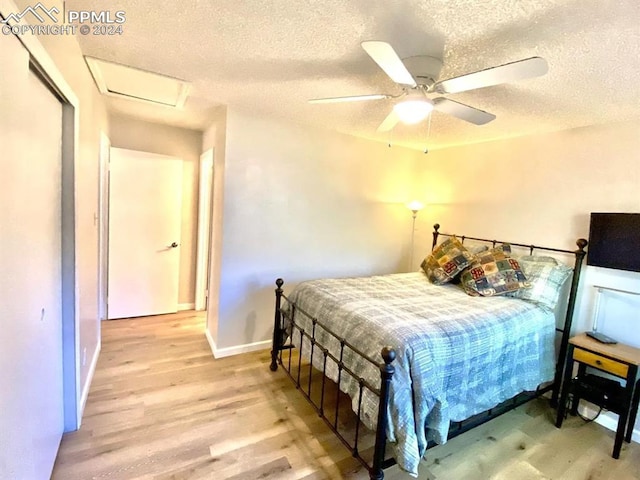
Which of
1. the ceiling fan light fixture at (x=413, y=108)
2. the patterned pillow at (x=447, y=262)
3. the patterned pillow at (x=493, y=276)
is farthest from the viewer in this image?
the patterned pillow at (x=447, y=262)

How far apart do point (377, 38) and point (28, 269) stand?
190 cm

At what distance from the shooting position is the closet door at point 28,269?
1066mm

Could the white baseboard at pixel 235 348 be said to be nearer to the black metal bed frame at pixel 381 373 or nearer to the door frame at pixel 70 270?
the black metal bed frame at pixel 381 373

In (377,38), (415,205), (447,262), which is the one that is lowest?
(447,262)

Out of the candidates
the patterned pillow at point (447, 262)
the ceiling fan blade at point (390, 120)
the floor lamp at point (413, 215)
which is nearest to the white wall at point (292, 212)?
the floor lamp at point (413, 215)

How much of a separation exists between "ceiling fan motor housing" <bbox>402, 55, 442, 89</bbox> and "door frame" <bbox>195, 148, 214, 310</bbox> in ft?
9.18

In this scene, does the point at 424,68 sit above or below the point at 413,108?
above

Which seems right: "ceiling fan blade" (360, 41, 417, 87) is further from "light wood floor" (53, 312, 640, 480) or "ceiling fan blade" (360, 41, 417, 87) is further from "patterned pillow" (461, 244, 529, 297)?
"light wood floor" (53, 312, 640, 480)

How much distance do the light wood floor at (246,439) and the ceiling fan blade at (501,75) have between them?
2.20 m

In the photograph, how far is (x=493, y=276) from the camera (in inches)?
108

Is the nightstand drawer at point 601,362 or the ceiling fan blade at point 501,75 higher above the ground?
the ceiling fan blade at point 501,75

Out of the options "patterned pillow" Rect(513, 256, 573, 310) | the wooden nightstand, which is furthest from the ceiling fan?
the wooden nightstand

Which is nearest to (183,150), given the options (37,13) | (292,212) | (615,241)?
(292,212)

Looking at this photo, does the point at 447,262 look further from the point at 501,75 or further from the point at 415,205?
the point at 501,75
